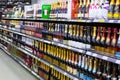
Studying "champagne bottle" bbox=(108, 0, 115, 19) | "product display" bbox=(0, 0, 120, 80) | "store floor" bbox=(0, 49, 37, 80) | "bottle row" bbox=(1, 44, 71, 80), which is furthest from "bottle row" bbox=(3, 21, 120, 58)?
"store floor" bbox=(0, 49, 37, 80)

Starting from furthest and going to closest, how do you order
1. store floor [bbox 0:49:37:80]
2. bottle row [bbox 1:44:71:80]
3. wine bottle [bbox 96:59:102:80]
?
store floor [bbox 0:49:37:80], bottle row [bbox 1:44:71:80], wine bottle [bbox 96:59:102:80]

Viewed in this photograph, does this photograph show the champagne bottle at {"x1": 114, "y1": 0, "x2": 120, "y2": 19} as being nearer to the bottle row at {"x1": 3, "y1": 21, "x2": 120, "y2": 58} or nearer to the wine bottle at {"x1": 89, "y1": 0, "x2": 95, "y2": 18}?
the bottle row at {"x1": 3, "y1": 21, "x2": 120, "y2": 58}

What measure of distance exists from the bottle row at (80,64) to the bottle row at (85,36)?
7.1 inches

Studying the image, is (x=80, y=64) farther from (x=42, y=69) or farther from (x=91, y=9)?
(x=42, y=69)

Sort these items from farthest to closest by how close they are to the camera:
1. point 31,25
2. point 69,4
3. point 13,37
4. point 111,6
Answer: point 13,37 → point 31,25 → point 69,4 → point 111,6

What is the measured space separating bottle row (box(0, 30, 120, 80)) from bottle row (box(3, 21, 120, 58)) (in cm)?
18

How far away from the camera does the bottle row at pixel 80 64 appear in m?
3.01

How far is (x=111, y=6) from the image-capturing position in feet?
9.30

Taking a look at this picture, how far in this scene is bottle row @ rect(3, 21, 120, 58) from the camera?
290 centimetres

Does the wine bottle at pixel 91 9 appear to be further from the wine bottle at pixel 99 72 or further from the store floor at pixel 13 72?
the store floor at pixel 13 72

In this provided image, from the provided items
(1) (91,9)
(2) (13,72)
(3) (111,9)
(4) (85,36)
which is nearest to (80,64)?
(4) (85,36)

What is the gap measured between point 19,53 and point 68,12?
4.24 metres

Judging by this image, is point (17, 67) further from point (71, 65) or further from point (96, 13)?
point (96, 13)

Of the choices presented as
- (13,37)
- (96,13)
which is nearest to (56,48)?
(96,13)
